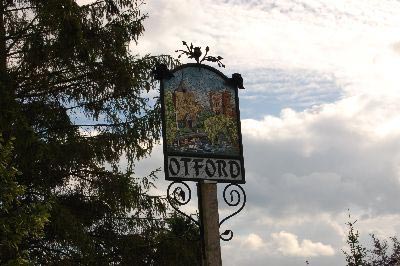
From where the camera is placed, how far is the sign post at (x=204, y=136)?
599 cm

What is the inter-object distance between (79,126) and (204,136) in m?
7.63

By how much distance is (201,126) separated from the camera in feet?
20.4

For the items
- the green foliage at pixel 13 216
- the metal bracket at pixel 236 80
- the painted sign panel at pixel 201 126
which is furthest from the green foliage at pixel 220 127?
the green foliage at pixel 13 216

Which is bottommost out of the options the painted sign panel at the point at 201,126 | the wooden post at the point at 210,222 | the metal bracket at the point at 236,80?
the wooden post at the point at 210,222

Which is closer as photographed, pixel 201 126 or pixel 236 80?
pixel 201 126

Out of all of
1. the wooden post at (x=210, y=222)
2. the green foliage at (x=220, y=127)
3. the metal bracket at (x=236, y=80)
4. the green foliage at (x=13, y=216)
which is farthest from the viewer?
the green foliage at (x=13, y=216)

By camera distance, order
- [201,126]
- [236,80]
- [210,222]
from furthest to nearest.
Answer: [236,80], [201,126], [210,222]

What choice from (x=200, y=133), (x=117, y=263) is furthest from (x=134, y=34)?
(x=200, y=133)

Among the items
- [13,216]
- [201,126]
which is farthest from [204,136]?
[13,216]

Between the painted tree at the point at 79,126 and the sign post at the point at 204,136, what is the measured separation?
6253mm

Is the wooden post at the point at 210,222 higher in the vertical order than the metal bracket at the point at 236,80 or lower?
lower

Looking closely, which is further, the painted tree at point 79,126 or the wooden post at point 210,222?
the painted tree at point 79,126

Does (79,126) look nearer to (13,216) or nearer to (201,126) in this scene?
(13,216)

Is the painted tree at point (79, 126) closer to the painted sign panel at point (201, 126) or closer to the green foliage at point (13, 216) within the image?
the green foliage at point (13, 216)
